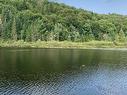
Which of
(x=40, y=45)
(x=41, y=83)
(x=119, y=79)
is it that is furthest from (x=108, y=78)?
(x=40, y=45)

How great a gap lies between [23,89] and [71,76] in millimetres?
18450

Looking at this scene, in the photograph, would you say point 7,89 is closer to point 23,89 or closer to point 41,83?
point 23,89

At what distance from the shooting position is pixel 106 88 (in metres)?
55.2

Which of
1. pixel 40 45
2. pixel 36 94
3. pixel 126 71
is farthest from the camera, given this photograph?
pixel 40 45

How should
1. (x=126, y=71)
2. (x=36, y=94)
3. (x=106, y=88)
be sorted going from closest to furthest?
(x=36, y=94)
(x=106, y=88)
(x=126, y=71)

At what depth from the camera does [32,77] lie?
210 feet

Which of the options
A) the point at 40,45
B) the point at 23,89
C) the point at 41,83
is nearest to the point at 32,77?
the point at 41,83

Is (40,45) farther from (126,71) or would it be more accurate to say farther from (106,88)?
(106,88)

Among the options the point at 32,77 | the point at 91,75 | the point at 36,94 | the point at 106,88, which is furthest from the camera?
the point at 91,75

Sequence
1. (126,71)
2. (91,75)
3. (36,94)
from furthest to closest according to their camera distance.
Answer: (126,71) → (91,75) → (36,94)

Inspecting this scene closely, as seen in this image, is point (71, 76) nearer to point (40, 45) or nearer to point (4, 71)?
point (4, 71)

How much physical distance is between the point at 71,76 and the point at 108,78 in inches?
356

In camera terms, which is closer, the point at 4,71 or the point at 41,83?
the point at 41,83

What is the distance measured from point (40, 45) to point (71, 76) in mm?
119347
